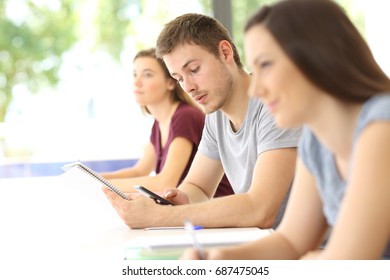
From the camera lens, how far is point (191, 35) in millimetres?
2188

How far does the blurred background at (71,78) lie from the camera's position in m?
6.72

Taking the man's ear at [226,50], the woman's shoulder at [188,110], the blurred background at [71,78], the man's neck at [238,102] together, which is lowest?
the man's neck at [238,102]

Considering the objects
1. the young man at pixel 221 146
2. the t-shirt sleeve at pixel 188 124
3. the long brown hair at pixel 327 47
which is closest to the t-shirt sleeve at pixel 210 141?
the young man at pixel 221 146

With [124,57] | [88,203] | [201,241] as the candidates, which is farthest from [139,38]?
[201,241]

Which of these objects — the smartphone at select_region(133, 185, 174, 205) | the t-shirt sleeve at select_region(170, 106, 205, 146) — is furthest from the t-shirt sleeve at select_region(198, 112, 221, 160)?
the t-shirt sleeve at select_region(170, 106, 205, 146)

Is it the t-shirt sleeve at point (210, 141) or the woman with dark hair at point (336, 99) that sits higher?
the t-shirt sleeve at point (210, 141)

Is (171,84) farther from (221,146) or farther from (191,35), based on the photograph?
Result: (191,35)

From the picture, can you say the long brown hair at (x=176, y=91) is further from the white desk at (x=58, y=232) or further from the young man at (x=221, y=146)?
the young man at (x=221, y=146)

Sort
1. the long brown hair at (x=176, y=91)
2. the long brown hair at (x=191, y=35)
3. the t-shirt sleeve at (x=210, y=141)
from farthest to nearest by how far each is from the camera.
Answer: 1. the long brown hair at (x=176, y=91)
2. the t-shirt sleeve at (x=210, y=141)
3. the long brown hair at (x=191, y=35)

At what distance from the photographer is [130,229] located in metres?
1.96

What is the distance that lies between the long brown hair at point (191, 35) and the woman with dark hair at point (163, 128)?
0.75 metres

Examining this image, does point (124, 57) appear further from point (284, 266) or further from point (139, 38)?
point (284, 266)

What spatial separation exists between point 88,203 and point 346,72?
5.88ft

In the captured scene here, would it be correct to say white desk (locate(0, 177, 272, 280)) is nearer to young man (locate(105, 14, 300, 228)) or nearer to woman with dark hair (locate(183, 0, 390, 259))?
young man (locate(105, 14, 300, 228))
